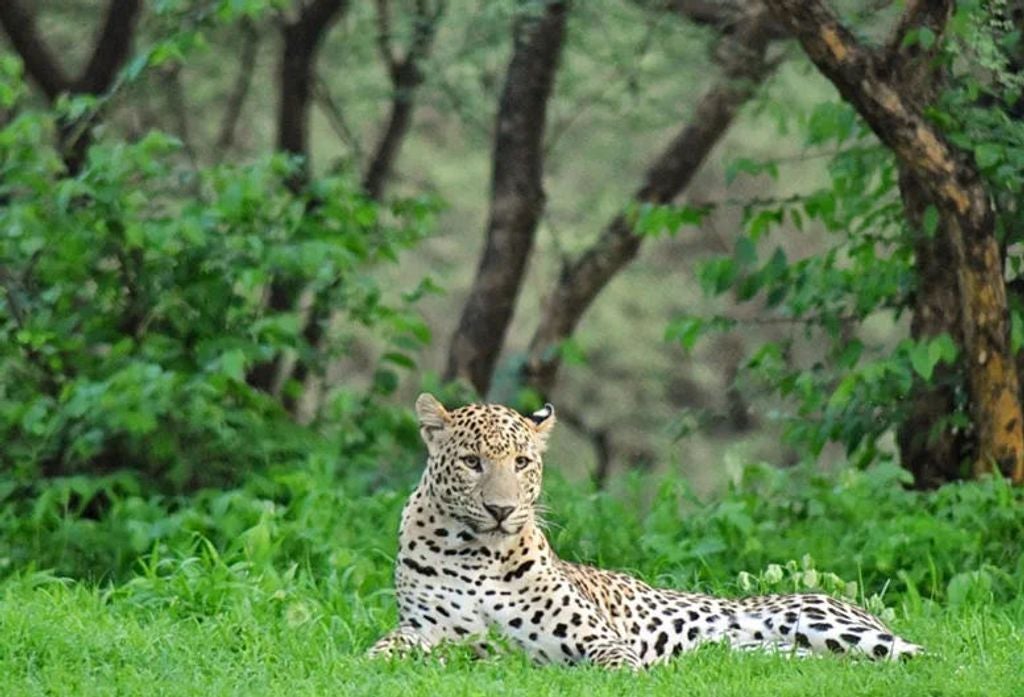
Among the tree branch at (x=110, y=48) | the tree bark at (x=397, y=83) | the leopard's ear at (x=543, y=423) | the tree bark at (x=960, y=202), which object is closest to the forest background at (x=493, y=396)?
the tree bark at (x=960, y=202)

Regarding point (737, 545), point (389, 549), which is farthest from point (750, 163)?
point (389, 549)

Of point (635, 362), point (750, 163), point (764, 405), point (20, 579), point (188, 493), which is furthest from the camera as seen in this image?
point (635, 362)

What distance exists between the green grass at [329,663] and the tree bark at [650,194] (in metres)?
5.63

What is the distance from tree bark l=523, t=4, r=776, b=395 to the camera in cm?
1334

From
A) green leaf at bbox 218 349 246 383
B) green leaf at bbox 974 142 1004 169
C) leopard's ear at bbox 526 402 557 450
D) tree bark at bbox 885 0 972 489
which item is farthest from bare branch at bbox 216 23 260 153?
leopard's ear at bbox 526 402 557 450

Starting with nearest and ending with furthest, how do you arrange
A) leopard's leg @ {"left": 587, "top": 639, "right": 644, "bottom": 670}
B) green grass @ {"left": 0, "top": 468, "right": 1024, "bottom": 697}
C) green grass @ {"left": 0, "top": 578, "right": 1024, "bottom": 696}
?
green grass @ {"left": 0, "top": 578, "right": 1024, "bottom": 696} → green grass @ {"left": 0, "top": 468, "right": 1024, "bottom": 697} → leopard's leg @ {"left": 587, "top": 639, "right": 644, "bottom": 670}

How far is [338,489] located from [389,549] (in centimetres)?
81

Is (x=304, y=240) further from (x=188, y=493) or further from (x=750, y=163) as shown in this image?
(x=750, y=163)

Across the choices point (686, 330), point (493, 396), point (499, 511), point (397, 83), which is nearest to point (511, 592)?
point (499, 511)

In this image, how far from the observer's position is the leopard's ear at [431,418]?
7.43 metres

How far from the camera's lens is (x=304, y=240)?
432 inches

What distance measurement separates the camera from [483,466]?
7223 millimetres

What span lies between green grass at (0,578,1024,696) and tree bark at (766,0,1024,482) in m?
1.76

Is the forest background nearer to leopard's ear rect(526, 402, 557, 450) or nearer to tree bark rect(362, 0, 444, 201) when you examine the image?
leopard's ear rect(526, 402, 557, 450)
